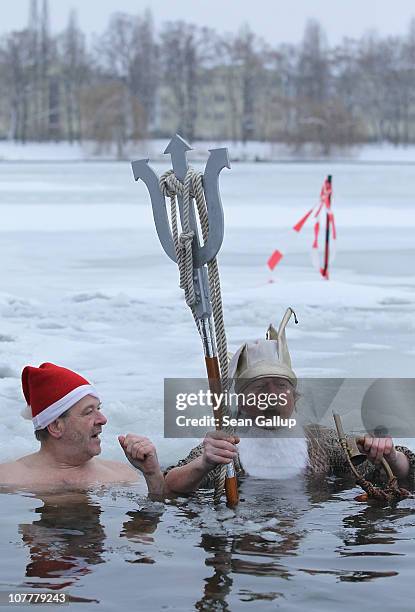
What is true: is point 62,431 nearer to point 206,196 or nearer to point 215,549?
point 215,549

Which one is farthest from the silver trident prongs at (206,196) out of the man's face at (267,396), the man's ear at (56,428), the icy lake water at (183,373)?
the icy lake water at (183,373)

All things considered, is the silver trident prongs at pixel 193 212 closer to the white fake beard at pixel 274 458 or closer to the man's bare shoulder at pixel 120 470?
the white fake beard at pixel 274 458

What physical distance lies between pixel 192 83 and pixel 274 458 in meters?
103

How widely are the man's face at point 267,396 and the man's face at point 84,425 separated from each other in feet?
1.98

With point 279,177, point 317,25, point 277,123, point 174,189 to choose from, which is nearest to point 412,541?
point 174,189

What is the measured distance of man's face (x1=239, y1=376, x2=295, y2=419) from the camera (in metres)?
5.64

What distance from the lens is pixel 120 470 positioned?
20.1 feet

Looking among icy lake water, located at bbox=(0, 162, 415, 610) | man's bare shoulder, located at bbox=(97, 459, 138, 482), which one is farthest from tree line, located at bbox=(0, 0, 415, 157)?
man's bare shoulder, located at bbox=(97, 459, 138, 482)

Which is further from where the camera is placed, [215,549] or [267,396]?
[267,396]

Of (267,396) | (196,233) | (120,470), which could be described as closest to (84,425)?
(120,470)

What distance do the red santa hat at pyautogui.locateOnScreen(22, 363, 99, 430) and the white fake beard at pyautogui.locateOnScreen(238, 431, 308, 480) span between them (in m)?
0.73

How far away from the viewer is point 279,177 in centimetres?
4562

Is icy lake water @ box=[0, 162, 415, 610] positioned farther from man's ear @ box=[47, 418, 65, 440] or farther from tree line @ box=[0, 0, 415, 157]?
tree line @ box=[0, 0, 415, 157]

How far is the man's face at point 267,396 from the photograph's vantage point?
5637 millimetres
